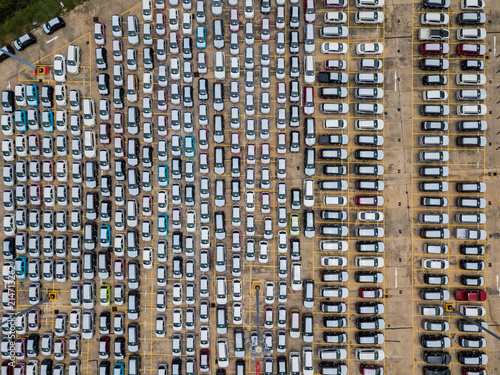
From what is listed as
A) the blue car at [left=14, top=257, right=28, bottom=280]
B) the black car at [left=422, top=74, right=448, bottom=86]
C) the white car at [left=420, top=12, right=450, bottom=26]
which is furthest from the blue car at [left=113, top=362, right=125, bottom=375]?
the white car at [left=420, top=12, right=450, bottom=26]

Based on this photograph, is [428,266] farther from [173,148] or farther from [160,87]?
[160,87]

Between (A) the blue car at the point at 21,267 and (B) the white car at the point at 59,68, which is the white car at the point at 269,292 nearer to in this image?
(A) the blue car at the point at 21,267

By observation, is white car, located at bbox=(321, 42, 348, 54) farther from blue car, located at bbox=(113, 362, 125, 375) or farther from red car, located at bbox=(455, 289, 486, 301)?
blue car, located at bbox=(113, 362, 125, 375)

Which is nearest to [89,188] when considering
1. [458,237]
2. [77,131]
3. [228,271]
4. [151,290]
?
[77,131]

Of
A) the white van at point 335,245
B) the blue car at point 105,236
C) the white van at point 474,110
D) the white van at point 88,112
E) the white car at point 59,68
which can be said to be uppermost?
the white car at point 59,68

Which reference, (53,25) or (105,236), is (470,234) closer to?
(105,236)

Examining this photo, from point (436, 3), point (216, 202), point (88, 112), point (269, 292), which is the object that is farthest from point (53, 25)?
point (436, 3)

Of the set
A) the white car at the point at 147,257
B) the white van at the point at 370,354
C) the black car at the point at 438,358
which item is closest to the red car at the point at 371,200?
the white van at the point at 370,354
